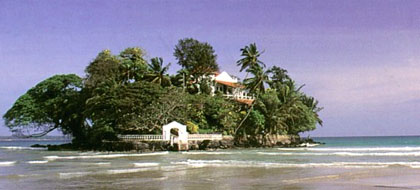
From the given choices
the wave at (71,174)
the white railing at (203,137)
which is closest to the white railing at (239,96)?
the white railing at (203,137)

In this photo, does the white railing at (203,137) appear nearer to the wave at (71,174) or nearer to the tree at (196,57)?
the tree at (196,57)

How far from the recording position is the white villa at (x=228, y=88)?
5628 cm

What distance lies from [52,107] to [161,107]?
44.7 ft

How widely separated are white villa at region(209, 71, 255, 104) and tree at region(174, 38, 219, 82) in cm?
183

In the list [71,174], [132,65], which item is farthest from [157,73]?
[71,174]

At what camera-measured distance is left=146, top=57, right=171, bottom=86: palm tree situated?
165 feet

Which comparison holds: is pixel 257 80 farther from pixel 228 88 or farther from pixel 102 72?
pixel 102 72

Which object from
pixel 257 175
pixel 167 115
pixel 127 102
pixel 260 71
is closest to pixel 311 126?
pixel 260 71

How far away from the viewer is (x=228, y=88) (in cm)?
5916

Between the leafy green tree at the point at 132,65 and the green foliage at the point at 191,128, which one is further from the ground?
the leafy green tree at the point at 132,65

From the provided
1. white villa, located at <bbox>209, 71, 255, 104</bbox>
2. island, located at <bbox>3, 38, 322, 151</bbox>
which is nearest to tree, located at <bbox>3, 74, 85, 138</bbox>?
island, located at <bbox>3, 38, 322, 151</bbox>

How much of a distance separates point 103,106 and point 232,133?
43.8ft

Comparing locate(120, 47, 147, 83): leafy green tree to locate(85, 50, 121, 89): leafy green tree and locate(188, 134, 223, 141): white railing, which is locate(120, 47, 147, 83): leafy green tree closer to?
locate(85, 50, 121, 89): leafy green tree

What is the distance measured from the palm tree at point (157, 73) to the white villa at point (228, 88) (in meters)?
6.84
